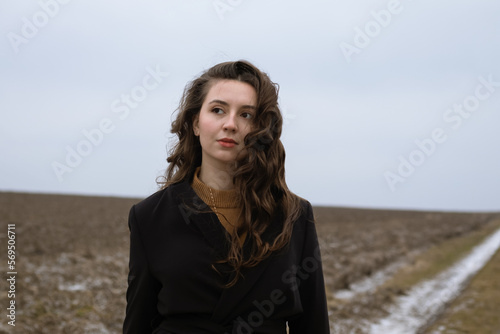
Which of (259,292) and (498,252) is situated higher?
(259,292)

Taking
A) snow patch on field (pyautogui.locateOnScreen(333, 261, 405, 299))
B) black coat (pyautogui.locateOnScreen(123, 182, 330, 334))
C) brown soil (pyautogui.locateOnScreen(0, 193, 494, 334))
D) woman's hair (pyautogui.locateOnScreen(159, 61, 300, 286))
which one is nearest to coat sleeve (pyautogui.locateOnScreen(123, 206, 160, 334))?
black coat (pyautogui.locateOnScreen(123, 182, 330, 334))

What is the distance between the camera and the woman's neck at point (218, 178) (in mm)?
1967

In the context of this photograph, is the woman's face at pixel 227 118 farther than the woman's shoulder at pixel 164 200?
No

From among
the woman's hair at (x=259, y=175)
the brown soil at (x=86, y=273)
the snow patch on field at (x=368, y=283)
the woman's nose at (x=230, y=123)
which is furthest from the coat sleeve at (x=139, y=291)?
the snow patch on field at (x=368, y=283)

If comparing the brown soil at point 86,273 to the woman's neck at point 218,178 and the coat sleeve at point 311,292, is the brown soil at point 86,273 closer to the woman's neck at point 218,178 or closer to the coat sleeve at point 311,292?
the coat sleeve at point 311,292

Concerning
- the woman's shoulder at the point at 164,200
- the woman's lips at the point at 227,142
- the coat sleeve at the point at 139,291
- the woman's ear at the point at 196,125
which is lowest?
the coat sleeve at the point at 139,291

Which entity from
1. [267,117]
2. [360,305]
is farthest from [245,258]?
[360,305]

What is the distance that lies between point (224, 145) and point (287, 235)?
16.6 inches

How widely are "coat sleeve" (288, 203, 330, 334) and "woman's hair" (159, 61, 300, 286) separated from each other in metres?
0.15

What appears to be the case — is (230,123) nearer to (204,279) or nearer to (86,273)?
(204,279)

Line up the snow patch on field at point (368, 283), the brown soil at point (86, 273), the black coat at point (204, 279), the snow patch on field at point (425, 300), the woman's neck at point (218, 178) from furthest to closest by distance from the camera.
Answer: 1. the snow patch on field at point (368, 283)
2. the snow patch on field at point (425, 300)
3. the brown soil at point (86, 273)
4. the woman's neck at point (218, 178)
5. the black coat at point (204, 279)

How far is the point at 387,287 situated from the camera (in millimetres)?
10406

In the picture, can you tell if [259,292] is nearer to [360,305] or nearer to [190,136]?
[190,136]

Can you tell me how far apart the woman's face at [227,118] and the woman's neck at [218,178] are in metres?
0.06
